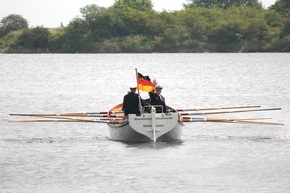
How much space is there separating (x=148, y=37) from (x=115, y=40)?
4965 mm

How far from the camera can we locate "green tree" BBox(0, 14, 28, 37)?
6412 inches

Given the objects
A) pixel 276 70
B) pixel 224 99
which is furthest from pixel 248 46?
pixel 224 99

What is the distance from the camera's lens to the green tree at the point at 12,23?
16288 cm

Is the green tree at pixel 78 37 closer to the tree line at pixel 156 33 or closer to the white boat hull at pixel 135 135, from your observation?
the tree line at pixel 156 33

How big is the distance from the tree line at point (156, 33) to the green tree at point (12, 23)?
0.76m

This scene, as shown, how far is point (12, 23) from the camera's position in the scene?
166 meters

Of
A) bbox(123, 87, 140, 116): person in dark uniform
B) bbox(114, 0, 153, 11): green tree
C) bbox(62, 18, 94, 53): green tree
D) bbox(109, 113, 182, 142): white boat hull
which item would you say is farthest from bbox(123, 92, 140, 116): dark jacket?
bbox(114, 0, 153, 11): green tree

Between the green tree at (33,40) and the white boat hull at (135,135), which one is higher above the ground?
the green tree at (33,40)

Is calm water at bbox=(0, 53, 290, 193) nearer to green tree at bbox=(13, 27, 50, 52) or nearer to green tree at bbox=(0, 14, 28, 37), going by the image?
green tree at bbox=(13, 27, 50, 52)

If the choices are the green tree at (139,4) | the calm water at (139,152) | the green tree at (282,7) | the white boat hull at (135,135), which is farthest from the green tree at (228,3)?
the white boat hull at (135,135)

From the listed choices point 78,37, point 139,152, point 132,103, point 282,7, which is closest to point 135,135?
point 132,103

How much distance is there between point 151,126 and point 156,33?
119769 mm

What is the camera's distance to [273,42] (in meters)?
145

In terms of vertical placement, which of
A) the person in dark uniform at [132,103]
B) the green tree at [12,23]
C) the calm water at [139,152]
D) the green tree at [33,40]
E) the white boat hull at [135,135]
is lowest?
the calm water at [139,152]
